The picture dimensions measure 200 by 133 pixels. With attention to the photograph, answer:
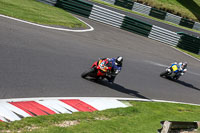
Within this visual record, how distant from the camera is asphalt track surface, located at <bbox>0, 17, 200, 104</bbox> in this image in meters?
10.6

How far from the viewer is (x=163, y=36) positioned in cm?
2805

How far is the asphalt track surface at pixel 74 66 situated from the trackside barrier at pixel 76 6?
3.31 m

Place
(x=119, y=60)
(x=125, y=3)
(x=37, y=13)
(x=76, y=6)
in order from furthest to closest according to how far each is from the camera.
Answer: (x=125, y=3)
(x=76, y=6)
(x=37, y=13)
(x=119, y=60)

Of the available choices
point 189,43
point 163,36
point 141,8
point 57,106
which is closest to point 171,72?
point 57,106

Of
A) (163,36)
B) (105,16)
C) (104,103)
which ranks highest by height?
(105,16)

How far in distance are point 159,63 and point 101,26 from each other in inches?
250

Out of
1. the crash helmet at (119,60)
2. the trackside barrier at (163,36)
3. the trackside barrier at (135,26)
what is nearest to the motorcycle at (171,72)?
the crash helmet at (119,60)

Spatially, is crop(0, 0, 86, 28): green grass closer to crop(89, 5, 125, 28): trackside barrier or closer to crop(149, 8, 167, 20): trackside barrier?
crop(89, 5, 125, 28): trackside barrier

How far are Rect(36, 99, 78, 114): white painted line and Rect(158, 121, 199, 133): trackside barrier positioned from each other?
2630mm

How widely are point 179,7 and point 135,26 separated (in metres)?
18.0

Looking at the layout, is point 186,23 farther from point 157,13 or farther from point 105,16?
point 105,16

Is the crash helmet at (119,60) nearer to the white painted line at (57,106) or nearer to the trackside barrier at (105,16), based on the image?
the white painted line at (57,106)

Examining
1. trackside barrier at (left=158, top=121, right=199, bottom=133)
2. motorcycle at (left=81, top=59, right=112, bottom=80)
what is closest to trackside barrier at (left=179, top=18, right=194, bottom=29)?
motorcycle at (left=81, top=59, right=112, bottom=80)

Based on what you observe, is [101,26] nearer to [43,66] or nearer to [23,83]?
[43,66]
